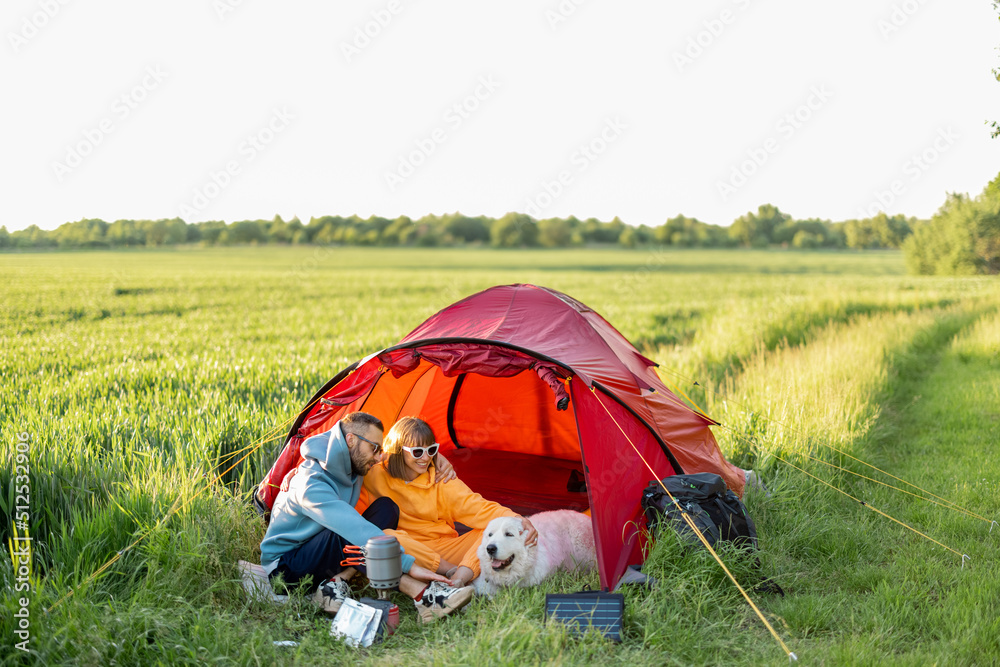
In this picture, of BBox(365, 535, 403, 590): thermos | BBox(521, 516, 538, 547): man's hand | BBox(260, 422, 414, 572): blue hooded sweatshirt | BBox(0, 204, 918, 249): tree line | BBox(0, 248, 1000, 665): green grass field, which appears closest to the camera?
BBox(0, 248, 1000, 665): green grass field

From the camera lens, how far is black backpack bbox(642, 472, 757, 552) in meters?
4.25

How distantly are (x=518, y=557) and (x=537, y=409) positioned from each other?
302cm

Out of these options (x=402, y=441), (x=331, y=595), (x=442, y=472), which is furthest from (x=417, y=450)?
(x=331, y=595)

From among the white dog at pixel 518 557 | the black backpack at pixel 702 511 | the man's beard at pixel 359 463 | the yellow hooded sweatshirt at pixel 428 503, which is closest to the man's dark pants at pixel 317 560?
the man's beard at pixel 359 463

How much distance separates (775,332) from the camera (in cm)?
1370

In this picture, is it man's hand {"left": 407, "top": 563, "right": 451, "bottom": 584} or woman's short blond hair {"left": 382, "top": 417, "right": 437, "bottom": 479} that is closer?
man's hand {"left": 407, "top": 563, "right": 451, "bottom": 584}

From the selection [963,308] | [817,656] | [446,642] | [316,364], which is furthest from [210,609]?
[963,308]

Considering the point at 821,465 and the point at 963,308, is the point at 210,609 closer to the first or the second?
the point at 821,465

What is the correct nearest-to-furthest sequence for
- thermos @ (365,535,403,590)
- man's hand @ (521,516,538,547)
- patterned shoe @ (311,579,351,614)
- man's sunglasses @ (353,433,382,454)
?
thermos @ (365,535,403,590) → patterned shoe @ (311,579,351,614) → man's hand @ (521,516,538,547) → man's sunglasses @ (353,433,382,454)

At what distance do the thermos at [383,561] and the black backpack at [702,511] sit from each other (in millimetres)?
1685

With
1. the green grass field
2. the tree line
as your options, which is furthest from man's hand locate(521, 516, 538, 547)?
the tree line

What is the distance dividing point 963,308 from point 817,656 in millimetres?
20113

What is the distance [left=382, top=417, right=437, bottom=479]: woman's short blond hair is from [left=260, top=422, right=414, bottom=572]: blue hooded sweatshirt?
1.17 ft

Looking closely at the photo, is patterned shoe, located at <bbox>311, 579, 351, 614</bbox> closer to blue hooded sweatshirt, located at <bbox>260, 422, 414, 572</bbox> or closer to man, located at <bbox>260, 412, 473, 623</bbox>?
man, located at <bbox>260, 412, 473, 623</bbox>
